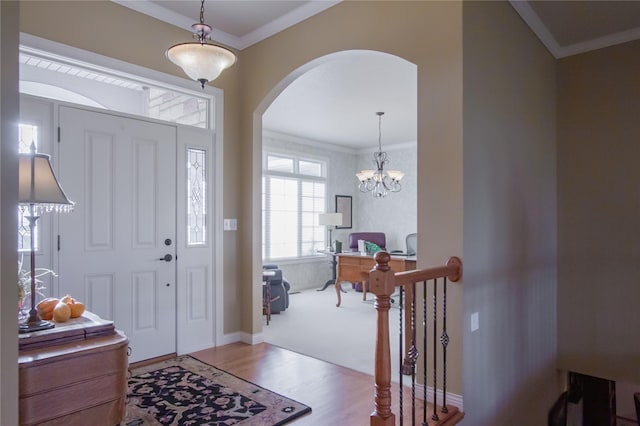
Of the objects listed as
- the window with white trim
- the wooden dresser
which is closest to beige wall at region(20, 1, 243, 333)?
the wooden dresser

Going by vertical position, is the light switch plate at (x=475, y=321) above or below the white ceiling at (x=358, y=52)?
below

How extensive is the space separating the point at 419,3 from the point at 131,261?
314 cm

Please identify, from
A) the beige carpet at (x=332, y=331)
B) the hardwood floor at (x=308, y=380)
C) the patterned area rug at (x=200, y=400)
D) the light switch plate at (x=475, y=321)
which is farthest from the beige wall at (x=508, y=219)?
the patterned area rug at (x=200, y=400)

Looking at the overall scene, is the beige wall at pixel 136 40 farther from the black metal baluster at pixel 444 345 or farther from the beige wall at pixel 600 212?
the beige wall at pixel 600 212

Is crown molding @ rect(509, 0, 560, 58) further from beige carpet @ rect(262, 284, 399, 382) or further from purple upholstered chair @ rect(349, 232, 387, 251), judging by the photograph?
purple upholstered chair @ rect(349, 232, 387, 251)

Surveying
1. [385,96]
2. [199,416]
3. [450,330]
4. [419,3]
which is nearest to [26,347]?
[199,416]

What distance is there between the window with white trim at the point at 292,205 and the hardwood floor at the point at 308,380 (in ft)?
11.6

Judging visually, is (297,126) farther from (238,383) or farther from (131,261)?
(238,383)

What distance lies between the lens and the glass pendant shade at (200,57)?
7.70 feet

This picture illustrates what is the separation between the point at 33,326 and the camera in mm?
1794

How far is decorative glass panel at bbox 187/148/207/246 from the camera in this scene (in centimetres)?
384

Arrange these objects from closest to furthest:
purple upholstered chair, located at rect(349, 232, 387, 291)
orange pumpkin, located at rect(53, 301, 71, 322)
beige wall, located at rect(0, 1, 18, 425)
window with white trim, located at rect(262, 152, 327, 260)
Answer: beige wall, located at rect(0, 1, 18, 425) → orange pumpkin, located at rect(53, 301, 71, 322) → window with white trim, located at rect(262, 152, 327, 260) → purple upholstered chair, located at rect(349, 232, 387, 291)

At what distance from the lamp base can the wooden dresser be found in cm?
3

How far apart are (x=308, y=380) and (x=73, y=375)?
6.08 ft
